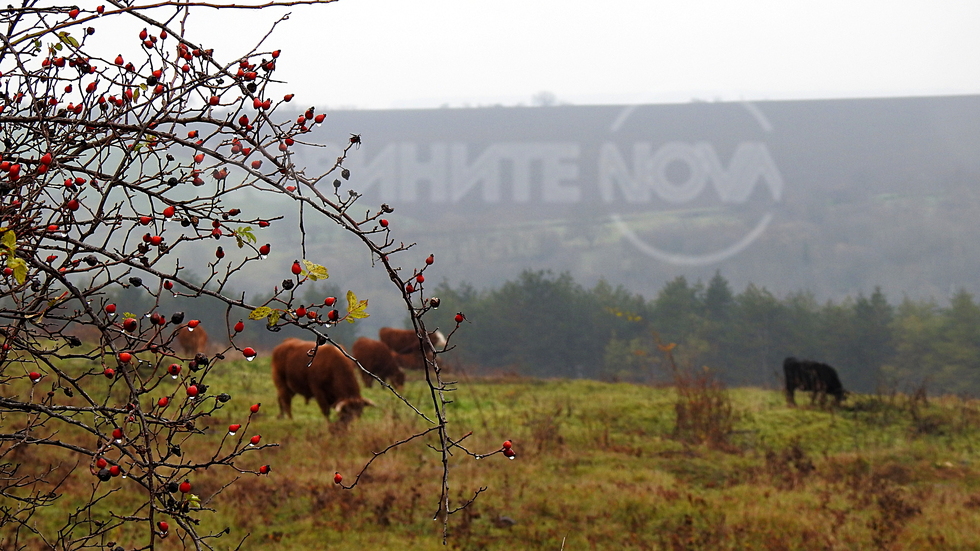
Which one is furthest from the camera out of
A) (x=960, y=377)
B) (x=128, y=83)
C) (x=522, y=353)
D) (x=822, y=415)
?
(x=522, y=353)

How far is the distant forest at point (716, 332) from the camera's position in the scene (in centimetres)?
4125

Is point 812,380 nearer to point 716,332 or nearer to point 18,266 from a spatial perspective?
point 716,332

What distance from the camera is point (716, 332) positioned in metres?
43.0

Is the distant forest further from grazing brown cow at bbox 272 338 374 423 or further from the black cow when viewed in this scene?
grazing brown cow at bbox 272 338 374 423

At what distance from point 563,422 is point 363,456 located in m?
5.35

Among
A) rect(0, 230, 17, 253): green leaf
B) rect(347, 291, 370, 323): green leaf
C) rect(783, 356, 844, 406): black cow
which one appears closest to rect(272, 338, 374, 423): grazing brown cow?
rect(783, 356, 844, 406): black cow

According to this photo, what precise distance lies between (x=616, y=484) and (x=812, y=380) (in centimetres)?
1227

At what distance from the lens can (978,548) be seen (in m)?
8.85

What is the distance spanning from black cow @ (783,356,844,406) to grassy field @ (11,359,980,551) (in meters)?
1.67

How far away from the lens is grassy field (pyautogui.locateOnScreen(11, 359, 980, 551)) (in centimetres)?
909

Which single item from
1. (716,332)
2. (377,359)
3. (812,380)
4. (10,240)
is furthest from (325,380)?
(716,332)

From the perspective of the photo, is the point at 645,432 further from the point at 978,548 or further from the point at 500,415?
the point at 978,548

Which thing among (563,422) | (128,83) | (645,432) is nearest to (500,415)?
(563,422)

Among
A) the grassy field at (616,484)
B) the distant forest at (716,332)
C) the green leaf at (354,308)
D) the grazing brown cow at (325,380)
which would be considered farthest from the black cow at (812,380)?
the green leaf at (354,308)
